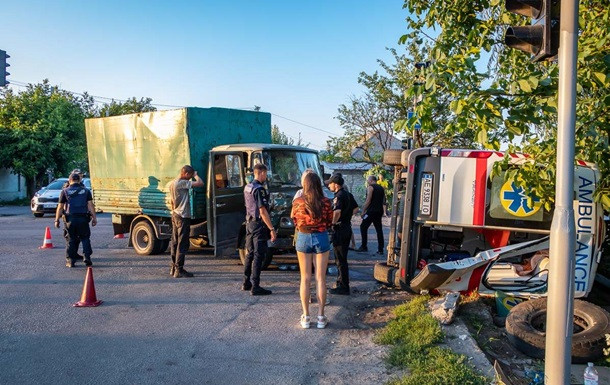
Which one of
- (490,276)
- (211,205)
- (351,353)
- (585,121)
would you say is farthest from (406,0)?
(211,205)

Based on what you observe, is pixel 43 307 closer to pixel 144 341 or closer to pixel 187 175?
pixel 144 341

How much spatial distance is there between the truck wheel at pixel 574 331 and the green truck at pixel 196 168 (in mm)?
4054

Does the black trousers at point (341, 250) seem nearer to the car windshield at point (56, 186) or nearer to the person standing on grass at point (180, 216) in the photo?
the person standing on grass at point (180, 216)

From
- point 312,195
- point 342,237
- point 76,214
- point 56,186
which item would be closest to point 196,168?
point 76,214

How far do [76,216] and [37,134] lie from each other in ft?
67.2

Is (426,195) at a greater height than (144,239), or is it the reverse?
(426,195)

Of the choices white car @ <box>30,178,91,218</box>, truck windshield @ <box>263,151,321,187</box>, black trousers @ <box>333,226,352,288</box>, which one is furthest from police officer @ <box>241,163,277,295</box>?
white car @ <box>30,178,91,218</box>

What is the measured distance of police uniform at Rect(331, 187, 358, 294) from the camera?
7.60 meters

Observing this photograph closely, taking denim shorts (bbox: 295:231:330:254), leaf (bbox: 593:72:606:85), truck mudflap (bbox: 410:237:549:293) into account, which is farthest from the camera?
truck mudflap (bbox: 410:237:549:293)

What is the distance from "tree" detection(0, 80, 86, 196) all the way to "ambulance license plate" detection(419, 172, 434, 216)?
83.3 feet

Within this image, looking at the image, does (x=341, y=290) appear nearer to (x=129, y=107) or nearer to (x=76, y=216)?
(x=76, y=216)

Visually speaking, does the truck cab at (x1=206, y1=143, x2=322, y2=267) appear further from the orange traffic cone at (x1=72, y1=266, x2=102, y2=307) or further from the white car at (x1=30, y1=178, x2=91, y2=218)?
the white car at (x1=30, y1=178, x2=91, y2=218)

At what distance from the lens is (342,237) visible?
7.66 meters

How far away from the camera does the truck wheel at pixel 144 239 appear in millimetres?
10758
